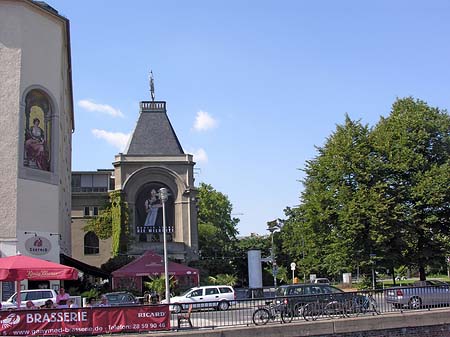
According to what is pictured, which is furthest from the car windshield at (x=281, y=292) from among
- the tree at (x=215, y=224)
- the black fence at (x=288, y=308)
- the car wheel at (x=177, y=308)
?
the tree at (x=215, y=224)

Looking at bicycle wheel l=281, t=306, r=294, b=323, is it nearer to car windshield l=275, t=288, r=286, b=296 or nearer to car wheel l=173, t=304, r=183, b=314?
car wheel l=173, t=304, r=183, b=314

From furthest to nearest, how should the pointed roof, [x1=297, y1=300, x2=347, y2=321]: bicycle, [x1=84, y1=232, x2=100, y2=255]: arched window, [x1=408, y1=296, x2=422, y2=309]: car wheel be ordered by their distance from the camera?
[x1=84, y1=232, x2=100, y2=255]: arched window, the pointed roof, [x1=408, y1=296, x2=422, y2=309]: car wheel, [x1=297, y1=300, x2=347, y2=321]: bicycle

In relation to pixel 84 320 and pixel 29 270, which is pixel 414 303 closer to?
pixel 84 320

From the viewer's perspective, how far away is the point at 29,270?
57.4 ft

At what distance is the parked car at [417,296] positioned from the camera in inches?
771

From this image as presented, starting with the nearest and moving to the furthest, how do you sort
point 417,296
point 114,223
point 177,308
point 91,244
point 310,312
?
point 177,308 < point 310,312 < point 417,296 < point 114,223 < point 91,244

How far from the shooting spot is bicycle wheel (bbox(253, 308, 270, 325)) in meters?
17.7

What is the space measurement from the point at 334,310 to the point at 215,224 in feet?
199

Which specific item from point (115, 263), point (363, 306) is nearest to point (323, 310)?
point (363, 306)

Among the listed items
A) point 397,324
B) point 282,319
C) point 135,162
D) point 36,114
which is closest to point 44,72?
point 36,114

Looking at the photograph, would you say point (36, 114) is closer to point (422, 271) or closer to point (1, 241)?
point (1, 241)

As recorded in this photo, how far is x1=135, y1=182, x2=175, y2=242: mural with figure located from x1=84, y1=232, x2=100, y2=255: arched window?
6.73m

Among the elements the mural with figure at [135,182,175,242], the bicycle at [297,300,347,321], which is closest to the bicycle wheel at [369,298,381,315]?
the bicycle at [297,300,347,321]

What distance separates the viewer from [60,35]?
37656 millimetres
